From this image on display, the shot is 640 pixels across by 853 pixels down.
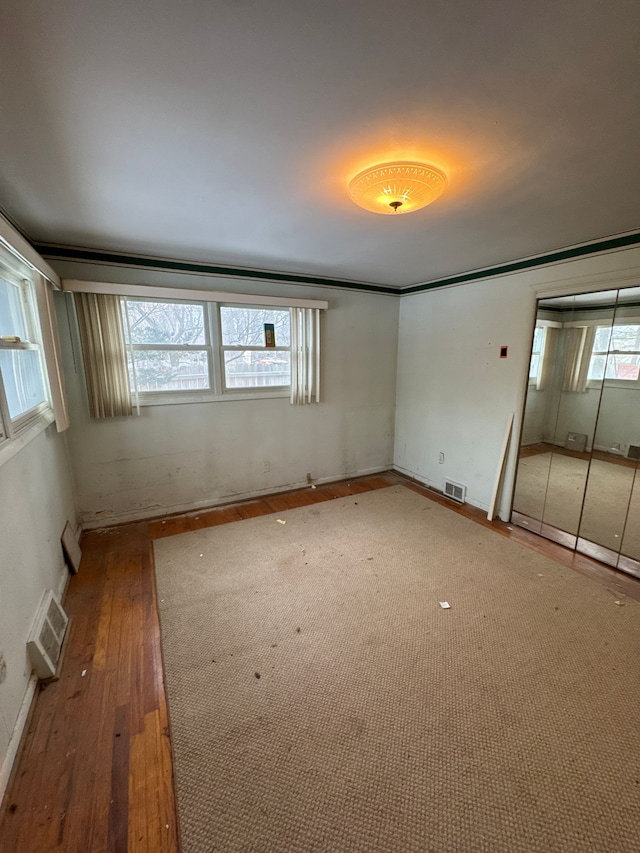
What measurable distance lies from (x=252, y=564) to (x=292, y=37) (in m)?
2.69

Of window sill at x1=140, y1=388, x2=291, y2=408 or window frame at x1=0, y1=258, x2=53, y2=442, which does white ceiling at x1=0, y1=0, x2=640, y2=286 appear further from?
window sill at x1=140, y1=388, x2=291, y2=408

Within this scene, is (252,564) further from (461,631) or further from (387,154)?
(387,154)

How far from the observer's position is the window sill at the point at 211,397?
10.1ft

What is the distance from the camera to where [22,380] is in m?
1.98

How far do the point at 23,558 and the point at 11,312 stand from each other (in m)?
1.38

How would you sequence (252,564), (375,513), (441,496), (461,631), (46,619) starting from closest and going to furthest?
(46,619) < (461,631) < (252,564) < (375,513) < (441,496)

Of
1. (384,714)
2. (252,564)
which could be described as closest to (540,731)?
(384,714)

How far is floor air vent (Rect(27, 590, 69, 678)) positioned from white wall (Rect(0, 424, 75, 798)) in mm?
39

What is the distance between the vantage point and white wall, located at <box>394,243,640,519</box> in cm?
273

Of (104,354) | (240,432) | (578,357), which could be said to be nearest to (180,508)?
(240,432)

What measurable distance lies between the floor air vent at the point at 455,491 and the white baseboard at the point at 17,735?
3530 mm

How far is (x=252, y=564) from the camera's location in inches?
99.7

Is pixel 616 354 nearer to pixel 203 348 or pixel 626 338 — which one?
pixel 626 338

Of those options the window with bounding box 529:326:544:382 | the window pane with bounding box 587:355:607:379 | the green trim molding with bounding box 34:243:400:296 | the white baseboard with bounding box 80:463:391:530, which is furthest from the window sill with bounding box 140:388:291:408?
the window pane with bounding box 587:355:607:379
